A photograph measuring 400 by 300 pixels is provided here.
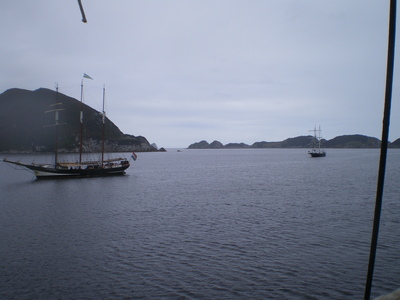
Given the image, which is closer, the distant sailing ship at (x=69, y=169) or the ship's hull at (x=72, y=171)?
the ship's hull at (x=72, y=171)

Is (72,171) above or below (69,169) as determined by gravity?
below

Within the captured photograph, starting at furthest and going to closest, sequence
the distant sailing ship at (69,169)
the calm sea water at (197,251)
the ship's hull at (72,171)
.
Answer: the distant sailing ship at (69,169) < the ship's hull at (72,171) < the calm sea water at (197,251)

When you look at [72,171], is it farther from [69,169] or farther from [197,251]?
[197,251]

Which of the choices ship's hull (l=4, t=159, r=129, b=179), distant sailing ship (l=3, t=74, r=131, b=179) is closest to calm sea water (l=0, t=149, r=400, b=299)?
ship's hull (l=4, t=159, r=129, b=179)

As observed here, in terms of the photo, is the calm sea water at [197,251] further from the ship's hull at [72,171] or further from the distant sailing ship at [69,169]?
the distant sailing ship at [69,169]

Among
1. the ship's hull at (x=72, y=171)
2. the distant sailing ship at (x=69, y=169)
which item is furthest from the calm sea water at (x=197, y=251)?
the distant sailing ship at (x=69, y=169)

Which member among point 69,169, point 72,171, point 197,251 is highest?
point 69,169

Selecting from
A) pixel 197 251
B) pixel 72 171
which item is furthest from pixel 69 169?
pixel 197 251

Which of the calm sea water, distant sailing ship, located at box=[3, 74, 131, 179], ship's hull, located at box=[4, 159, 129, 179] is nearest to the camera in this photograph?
the calm sea water

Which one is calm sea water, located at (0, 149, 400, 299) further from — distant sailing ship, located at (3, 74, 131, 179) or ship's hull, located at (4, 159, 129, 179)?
distant sailing ship, located at (3, 74, 131, 179)

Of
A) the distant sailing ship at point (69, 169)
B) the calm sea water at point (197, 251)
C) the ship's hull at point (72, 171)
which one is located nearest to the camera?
the calm sea water at point (197, 251)

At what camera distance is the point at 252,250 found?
63.2 ft

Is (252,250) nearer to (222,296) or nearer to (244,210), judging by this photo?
(222,296)

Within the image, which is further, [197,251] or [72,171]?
[72,171]
